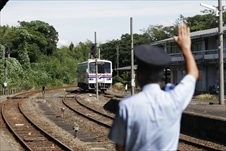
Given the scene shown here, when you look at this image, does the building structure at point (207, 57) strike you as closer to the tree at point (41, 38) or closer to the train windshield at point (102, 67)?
the train windshield at point (102, 67)

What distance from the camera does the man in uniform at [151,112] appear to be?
2824 millimetres

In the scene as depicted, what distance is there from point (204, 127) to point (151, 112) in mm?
9421

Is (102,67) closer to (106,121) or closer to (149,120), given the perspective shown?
(106,121)

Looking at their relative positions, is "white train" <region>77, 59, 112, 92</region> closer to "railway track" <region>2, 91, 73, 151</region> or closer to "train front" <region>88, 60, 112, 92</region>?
"train front" <region>88, 60, 112, 92</region>

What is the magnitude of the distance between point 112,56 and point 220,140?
4806cm

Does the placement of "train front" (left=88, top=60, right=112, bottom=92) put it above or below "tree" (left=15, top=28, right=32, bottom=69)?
below

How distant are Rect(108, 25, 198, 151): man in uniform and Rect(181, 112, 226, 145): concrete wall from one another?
27.2 feet

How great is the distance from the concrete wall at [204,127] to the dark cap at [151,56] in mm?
8297

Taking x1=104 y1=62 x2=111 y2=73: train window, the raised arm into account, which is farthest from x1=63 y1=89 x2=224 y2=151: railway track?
x1=104 y1=62 x2=111 y2=73: train window

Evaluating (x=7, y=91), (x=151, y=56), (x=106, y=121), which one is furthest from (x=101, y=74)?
(x=151, y=56)

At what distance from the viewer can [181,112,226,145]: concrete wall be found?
36.2 feet

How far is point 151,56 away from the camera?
2.96 m

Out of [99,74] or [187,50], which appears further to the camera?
[99,74]

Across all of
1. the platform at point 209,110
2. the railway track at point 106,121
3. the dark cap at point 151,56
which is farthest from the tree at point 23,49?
the dark cap at point 151,56
